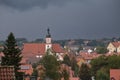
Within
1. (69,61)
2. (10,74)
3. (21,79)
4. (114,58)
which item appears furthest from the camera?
(69,61)

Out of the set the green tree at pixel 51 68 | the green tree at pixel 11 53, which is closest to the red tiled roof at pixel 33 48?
the green tree at pixel 51 68

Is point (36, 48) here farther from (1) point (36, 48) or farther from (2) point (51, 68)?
(2) point (51, 68)

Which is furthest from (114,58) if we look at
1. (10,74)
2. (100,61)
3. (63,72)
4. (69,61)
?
(10,74)

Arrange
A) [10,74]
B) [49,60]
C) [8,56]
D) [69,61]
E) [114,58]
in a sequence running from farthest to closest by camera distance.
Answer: [69,61] → [114,58] → [49,60] → [8,56] → [10,74]

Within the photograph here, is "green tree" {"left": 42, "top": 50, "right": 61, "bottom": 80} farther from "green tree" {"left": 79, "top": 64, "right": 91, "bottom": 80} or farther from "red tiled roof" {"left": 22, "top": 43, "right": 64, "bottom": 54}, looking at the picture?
"red tiled roof" {"left": 22, "top": 43, "right": 64, "bottom": 54}

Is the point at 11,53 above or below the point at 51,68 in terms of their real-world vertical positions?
above

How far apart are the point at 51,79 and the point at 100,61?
3375cm

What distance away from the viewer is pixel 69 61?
158 meters

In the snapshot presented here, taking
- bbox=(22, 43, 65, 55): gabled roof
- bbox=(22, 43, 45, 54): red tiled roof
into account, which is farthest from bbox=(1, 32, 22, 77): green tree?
bbox=(22, 43, 45, 54): red tiled roof

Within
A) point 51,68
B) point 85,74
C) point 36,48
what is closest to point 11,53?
point 51,68

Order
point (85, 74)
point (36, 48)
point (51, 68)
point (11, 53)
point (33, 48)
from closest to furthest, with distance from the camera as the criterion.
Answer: point (11, 53) → point (51, 68) → point (85, 74) → point (36, 48) → point (33, 48)

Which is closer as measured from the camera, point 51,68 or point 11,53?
point 11,53

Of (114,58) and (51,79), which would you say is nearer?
(51,79)

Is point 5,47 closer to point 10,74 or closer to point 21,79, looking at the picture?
point 21,79
